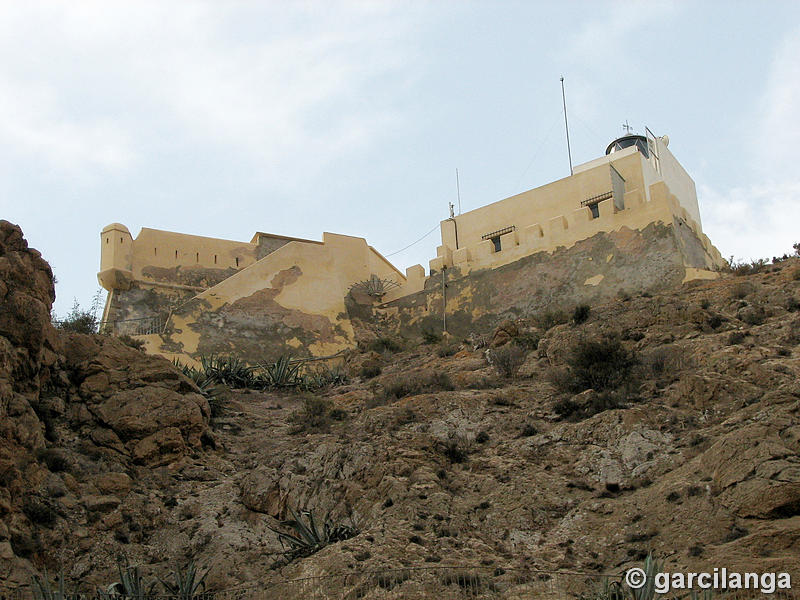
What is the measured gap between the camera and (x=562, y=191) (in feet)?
81.7

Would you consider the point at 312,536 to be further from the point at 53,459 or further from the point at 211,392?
the point at 211,392

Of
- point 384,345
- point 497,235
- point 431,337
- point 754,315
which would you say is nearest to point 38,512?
point 384,345

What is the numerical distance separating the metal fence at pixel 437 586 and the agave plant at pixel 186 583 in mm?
200

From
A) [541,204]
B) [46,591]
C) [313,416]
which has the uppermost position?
[541,204]

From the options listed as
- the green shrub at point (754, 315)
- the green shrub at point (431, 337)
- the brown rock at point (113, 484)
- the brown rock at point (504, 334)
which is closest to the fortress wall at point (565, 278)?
the green shrub at point (431, 337)

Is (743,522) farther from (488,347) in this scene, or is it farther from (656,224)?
(656,224)

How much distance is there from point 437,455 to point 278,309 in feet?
38.6

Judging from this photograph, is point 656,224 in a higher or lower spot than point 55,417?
higher

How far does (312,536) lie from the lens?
12023 millimetres

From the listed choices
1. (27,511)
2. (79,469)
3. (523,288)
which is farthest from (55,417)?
A: (523,288)

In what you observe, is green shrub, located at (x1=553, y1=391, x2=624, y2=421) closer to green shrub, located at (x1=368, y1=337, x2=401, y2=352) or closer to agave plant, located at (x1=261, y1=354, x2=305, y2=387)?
agave plant, located at (x1=261, y1=354, x2=305, y2=387)

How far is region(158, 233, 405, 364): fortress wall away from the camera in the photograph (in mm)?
23312

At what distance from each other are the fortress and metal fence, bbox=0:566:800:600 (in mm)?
12241

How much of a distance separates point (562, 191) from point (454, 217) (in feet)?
12.1
